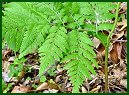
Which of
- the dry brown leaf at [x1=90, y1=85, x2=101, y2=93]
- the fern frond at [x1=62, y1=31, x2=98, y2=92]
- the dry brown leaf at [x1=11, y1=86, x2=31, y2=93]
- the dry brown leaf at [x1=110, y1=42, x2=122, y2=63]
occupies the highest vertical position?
the dry brown leaf at [x1=110, y1=42, x2=122, y2=63]

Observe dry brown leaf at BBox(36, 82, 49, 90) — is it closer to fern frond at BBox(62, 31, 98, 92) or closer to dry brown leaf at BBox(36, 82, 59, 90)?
dry brown leaf at BBox(36, 82, 59, 90)

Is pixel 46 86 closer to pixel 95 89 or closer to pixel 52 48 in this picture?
pixel 95 89

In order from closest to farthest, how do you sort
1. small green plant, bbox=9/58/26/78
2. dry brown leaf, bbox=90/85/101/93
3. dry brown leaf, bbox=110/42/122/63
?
dry brown leaf, bbox=90/85/101/93 < dry brown leaf, bbox=110/42/122/63 < small green plant, bbox=9/58/26/78

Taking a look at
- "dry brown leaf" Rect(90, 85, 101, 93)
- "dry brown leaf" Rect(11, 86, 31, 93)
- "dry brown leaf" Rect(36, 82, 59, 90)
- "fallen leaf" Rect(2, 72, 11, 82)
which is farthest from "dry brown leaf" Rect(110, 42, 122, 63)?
"fallen leaf" Rect(2, 72, 11, 82)

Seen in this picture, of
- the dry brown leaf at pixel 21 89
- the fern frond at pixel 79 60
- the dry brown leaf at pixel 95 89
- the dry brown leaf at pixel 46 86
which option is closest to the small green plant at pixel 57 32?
the fern frond at pixel 79 60

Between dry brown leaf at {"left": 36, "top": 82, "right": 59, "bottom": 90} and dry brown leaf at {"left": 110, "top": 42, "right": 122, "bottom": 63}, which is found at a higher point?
dry brown leaf at {"left": 110, "top": 42, "right": 122, "bottom": 63}

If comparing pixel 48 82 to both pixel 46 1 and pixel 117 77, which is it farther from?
pixel 46 1

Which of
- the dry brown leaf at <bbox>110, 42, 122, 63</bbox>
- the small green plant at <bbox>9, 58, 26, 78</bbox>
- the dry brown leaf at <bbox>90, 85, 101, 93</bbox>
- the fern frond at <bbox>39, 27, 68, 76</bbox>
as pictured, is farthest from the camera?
the small green plant at <bbox>9, 58, 26, 78</bbox>

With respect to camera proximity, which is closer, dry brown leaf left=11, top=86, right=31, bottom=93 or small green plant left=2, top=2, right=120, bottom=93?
small green plant left=2, top=2, right=120, bottom=93
